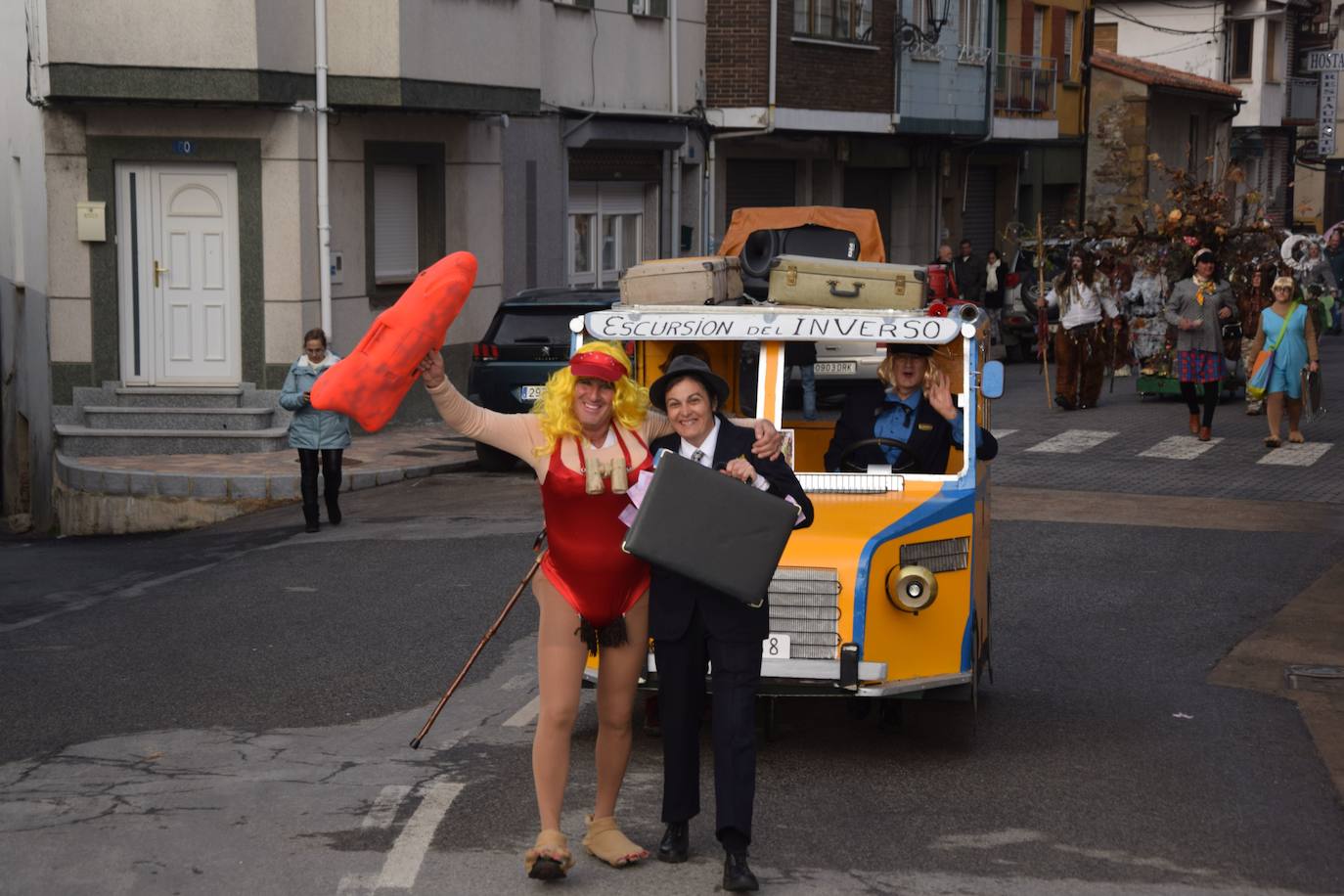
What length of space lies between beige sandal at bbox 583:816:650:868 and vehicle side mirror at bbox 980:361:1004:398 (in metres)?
2.77

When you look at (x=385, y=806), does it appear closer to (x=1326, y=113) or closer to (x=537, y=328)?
(x=537, y=328)

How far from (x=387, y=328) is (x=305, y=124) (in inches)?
573

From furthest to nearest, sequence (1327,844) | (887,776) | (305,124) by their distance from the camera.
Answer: (305,124) < (887,776) < (1327,844)

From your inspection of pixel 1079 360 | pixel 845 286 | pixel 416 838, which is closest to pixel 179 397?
pixel 1079 360

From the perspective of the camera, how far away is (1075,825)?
24.4 feet

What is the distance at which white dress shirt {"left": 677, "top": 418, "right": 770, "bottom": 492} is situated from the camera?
682 cm

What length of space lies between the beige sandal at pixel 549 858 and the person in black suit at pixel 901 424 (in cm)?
274

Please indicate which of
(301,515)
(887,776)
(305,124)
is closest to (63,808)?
(887,776)

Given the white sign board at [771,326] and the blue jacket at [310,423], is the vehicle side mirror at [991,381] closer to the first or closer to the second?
the white sign board at [771,326]

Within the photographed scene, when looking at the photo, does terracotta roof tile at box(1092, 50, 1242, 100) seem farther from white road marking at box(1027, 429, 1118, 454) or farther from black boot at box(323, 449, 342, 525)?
black boot at box(323, 449, 342, 525)

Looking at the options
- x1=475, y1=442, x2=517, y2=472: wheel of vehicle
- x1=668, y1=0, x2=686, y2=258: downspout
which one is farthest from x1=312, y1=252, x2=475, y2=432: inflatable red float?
x1=668, y1=0, x2=686, y2=258: downspout

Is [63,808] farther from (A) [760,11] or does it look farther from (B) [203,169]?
(A) [760,11]

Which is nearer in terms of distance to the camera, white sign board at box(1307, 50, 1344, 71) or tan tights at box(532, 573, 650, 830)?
tan tights at box(532, 573, 650, 830)

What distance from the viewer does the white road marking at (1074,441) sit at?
64.8 ft
